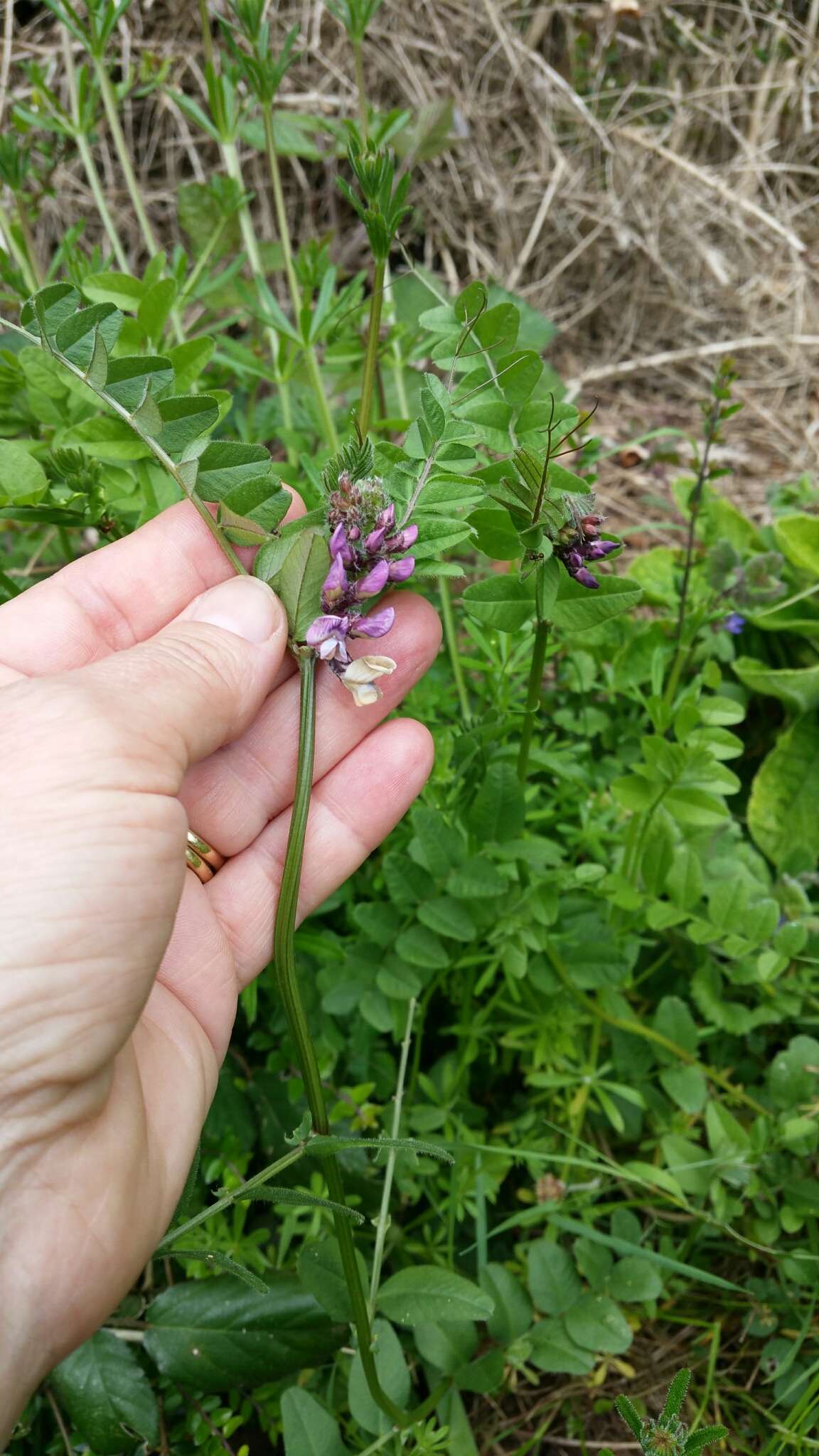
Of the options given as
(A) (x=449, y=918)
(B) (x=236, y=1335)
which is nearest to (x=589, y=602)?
(A) (x=449, y=918)

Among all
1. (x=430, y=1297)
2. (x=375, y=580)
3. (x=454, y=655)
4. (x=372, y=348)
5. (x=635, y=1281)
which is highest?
(x=372, y=348)

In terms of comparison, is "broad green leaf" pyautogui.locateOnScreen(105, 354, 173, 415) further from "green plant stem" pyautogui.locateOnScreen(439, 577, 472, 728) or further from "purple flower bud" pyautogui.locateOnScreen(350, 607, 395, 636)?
"green plant stem" pyautogui.locateOnScreen(439, 577, 472, 728)

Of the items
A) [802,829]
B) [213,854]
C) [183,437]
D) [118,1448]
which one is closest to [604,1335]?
[118,1448]

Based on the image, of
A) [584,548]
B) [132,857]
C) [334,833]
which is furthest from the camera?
[334,833]

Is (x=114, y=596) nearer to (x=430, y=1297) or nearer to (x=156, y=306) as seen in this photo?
(x=156, y=306)

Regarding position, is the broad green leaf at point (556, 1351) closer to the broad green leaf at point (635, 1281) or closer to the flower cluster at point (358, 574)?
the broad green leaf at point (635, 1281)

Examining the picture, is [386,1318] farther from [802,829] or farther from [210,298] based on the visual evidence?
[210,298]

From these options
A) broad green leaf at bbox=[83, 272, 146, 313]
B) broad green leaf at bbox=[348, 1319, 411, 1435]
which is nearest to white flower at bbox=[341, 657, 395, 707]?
broad green leaf at bbox=[83, 272, 146, 313]
